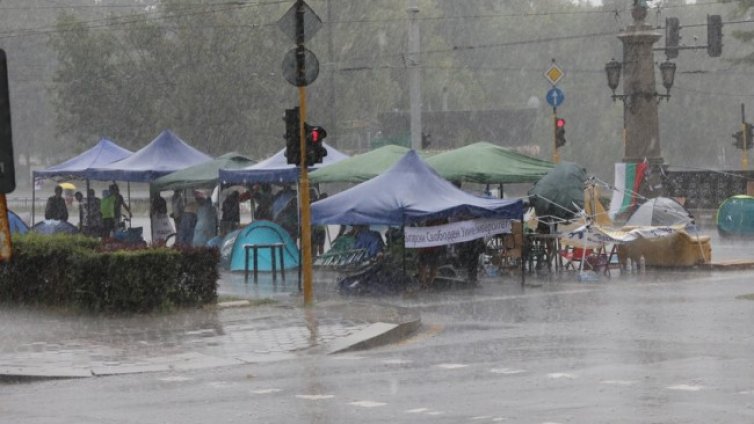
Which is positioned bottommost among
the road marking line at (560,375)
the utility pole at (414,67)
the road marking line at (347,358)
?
the road marking line at (347,358)

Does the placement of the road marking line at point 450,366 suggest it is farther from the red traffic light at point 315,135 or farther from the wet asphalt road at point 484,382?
the red traffic light at point 315,135

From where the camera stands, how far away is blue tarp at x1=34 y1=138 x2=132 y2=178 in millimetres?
34875

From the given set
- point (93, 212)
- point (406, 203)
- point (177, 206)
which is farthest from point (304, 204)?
point (93, 212)

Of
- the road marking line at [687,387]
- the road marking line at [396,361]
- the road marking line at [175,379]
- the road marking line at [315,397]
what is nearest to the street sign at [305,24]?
the road marking line at [396,361]

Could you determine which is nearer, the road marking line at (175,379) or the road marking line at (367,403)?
the road marking line at (367,403)

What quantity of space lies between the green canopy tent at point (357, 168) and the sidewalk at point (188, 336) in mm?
7700

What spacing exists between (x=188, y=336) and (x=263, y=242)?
10959 mm

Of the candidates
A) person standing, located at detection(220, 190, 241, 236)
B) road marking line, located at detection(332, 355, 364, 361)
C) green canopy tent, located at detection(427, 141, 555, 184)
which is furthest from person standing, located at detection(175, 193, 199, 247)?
road marking line, located at detection(332, 355, 364, 361)

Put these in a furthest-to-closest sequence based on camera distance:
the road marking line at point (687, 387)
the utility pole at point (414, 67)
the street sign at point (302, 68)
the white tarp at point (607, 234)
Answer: the utility pole at point (414, 67)
the white tarp at point (607, 234)
the street sign at point (302, 68)
the road marking line at point (687, 387)

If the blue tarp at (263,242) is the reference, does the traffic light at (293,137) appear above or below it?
above

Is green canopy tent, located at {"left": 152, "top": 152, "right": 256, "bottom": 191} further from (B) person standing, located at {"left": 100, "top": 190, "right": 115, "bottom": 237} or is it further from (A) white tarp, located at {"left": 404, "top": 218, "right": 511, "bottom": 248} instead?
(A) white tarp, located at {"left": 404, "top": 218, "right": 511, "bottom": 248}

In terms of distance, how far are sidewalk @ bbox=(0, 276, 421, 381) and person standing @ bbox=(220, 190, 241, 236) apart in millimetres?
11147

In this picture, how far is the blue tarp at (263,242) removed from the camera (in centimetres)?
2800

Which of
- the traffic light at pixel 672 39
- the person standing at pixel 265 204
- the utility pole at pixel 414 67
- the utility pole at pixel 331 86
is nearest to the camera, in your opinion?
the person standing at pixel 265 204
